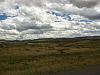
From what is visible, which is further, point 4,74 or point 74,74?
point 4,74

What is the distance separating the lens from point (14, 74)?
1435 inches

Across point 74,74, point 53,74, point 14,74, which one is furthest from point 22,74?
point 74,74

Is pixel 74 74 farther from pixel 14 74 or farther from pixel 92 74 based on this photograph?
pixel 14 74

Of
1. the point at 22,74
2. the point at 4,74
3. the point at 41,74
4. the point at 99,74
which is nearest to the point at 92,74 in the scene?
the point at 99,74

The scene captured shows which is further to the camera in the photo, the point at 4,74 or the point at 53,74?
the point at 4,74

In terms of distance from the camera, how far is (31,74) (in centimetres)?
3541

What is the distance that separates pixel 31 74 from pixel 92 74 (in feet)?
25.7

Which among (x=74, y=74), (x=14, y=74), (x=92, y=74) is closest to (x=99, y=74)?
(x=92, y=74)

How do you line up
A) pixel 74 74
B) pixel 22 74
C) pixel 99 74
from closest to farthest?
pixel 99 74, pixel 74 74, pixel 22 74

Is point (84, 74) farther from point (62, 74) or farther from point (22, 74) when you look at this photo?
point (22, 74)

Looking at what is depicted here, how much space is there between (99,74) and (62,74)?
4.99m

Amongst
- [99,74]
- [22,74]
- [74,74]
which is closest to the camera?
[99,74]

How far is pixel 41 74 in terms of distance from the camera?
115 feet

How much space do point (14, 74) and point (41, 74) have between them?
12.1ft
